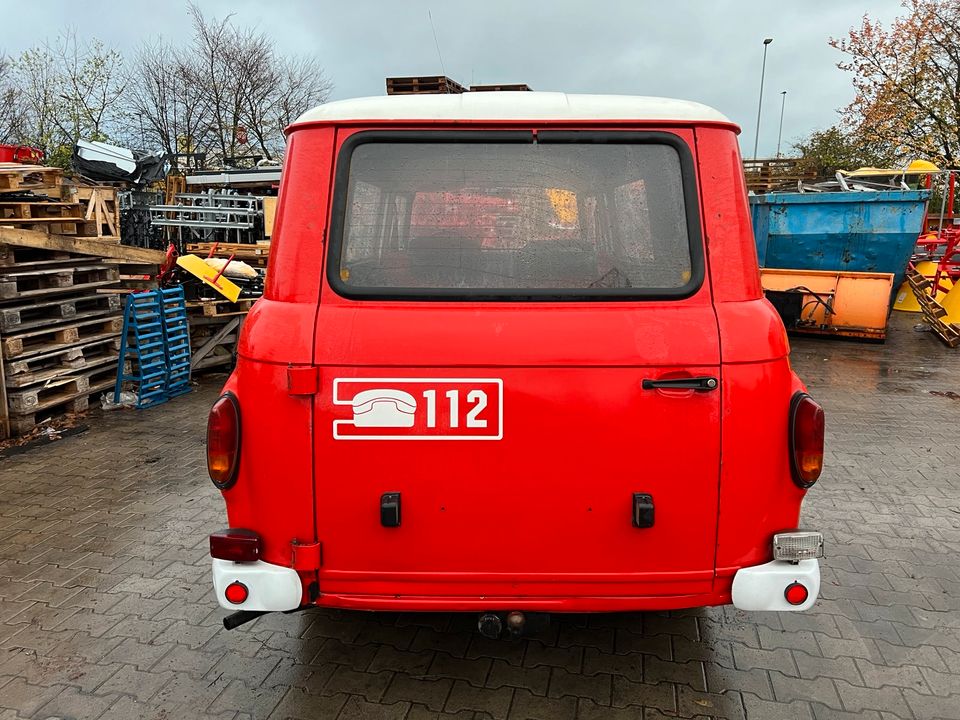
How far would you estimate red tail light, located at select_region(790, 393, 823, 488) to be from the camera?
2242 millimetres

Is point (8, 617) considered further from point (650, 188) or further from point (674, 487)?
point (650, 188)

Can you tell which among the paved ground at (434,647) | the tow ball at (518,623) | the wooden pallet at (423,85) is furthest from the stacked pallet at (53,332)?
the tow ball at (518,623)

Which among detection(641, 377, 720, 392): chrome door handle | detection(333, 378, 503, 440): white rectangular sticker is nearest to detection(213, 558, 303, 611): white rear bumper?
detection(333, 378, 503, 440): white rectangular sticker

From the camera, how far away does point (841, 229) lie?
11.3m

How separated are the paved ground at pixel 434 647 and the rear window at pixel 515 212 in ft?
5.47

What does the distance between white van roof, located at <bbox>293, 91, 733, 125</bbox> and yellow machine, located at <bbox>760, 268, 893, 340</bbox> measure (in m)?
9.45

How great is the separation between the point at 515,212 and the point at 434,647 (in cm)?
196

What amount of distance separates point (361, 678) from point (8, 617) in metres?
1.86

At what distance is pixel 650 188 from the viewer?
7.61ft

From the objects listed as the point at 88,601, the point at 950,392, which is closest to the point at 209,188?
the point at 88,601

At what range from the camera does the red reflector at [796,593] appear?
2270 millimetres

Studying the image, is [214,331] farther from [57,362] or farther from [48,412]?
[48,412]

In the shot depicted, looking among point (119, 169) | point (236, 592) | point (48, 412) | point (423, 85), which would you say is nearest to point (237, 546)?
point (236, 592)

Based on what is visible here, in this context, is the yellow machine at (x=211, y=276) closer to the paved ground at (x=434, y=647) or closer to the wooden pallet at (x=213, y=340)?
the wooden pallet at (x=213, y=340)
